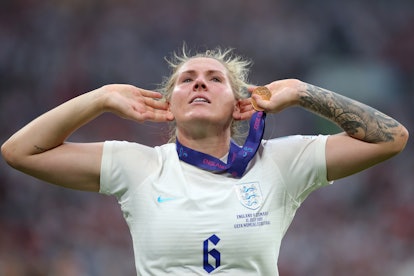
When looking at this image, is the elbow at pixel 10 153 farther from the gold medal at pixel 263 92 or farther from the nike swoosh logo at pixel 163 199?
the gold medal at pixel 263 92

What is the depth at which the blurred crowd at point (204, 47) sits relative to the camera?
7.06 metres

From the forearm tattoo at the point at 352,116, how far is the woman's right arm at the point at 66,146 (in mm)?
734

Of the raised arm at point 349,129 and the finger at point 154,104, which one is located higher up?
the finger at point 154,104

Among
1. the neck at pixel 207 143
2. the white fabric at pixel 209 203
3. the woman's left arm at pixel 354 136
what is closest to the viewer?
the white fabric at pixel 209 203

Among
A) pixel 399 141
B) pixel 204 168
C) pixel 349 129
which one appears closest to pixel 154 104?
pixel 204 168

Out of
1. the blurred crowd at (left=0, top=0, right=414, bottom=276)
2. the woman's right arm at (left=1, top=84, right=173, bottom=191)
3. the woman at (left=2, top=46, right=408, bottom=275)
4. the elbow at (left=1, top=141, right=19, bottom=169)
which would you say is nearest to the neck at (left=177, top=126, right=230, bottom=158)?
the woman at (left=2, top=46, right=408, bottom=275)

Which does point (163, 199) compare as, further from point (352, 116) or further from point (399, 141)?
point (399, 141)

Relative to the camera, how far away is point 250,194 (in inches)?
123

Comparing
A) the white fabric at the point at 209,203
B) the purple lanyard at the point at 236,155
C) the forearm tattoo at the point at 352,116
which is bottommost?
the white fabric at the point at 209,203

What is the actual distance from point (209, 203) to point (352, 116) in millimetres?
738

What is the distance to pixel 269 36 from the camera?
348 inches

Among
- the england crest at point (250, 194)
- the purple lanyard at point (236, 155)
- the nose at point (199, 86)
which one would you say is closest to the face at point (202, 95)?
the nose at point (199, 86)

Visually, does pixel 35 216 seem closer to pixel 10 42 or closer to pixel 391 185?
pixel 10 42

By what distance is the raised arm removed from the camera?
3158 millimetres
